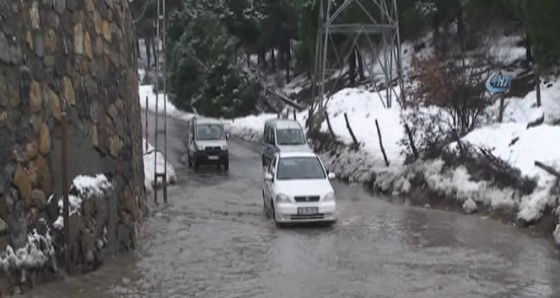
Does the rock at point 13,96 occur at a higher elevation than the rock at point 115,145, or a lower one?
higher

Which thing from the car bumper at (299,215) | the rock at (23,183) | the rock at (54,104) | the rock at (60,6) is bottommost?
the car bumper at (299,215)

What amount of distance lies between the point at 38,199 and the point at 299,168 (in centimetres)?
944

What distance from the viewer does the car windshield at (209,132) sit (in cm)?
3394

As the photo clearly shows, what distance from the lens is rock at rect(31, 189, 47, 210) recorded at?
9.91 metres

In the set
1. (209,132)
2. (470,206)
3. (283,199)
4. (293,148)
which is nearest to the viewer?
(283,199)

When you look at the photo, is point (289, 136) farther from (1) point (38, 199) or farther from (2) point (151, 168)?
(1) point (38, 199)

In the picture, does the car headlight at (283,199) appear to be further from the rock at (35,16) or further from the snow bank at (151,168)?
the rock at (35,16)

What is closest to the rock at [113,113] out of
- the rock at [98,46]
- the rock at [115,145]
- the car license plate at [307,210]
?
the rock at [115,145]

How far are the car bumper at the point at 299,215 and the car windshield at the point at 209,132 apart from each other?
16848 millimetres

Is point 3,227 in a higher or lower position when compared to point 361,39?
lower

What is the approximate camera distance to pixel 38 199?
1003 centimetres

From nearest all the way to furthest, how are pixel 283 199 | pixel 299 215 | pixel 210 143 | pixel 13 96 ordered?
1. pixel 13 96
2. pixel 299 215
3. pixel 283 199
4. pixel 210 143

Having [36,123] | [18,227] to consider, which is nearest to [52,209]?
[18,227]

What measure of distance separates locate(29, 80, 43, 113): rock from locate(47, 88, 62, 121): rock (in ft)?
0.92
